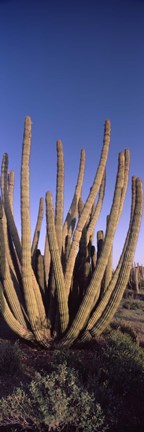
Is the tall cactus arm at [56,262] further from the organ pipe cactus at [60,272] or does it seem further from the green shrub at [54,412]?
the green shrub at [54,412]

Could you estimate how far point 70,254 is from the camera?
781 centimetres

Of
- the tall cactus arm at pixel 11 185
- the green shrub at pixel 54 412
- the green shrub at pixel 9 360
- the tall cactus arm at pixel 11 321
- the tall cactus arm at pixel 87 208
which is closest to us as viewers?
the green shrub at pixel 54 412

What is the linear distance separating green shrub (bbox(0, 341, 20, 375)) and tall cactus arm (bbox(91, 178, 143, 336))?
5.83 ft

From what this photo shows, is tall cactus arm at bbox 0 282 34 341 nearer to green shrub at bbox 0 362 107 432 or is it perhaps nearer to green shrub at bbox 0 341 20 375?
green shrub at bbox 0 341 20 375

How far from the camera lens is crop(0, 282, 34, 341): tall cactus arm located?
7.49 metres

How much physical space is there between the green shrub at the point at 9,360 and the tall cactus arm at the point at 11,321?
0.89 metres

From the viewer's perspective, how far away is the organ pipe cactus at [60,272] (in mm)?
7398

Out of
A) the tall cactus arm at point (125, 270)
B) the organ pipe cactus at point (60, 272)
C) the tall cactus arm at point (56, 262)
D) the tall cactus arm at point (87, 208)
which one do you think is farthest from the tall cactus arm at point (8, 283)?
the tall cactus arm at point (125, 270)

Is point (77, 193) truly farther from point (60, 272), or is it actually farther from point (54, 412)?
point (54, 412)

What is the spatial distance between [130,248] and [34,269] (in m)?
2.38

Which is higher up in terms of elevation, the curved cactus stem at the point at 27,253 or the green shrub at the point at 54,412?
the curved cactus stem at the point at 27,253

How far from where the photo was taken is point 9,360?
20.6 feet

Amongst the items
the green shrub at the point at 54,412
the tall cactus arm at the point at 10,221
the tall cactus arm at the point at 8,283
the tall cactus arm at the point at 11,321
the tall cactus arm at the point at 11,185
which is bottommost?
the green shrub at the point at 54,412

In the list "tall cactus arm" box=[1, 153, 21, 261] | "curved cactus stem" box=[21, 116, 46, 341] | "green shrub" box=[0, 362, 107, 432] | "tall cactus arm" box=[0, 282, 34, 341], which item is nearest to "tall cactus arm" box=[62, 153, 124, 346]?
"curved cactus stem" box=[21, 116, 46, 341]
